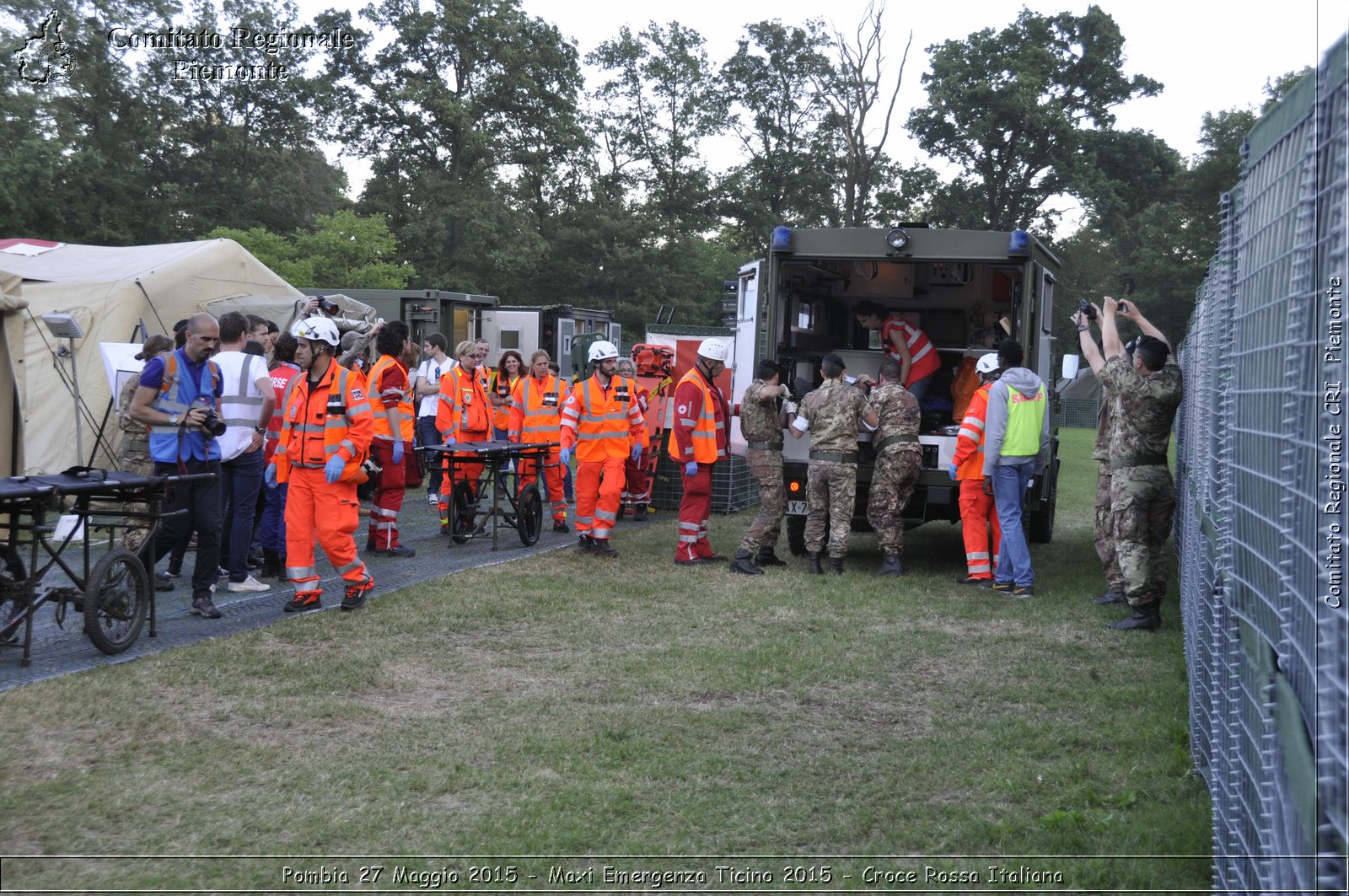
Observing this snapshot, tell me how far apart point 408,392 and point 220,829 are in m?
7.43

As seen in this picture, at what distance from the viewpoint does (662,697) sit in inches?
263

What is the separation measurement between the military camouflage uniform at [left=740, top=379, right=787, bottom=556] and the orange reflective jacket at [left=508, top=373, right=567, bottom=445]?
3206 mm

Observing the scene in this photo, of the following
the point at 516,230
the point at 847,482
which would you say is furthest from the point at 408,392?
the point at 516,230

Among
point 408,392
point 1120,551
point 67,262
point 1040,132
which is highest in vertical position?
point 1040,132

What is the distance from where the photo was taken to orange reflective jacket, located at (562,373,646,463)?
37.1 ft

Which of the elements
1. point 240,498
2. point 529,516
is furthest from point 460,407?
point 240,498

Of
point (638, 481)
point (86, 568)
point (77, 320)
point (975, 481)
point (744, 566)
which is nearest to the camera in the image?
point (86, 568)

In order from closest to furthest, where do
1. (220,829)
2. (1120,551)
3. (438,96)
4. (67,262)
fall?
(220,829)
(1120,551)
(67,262)
(438,96)

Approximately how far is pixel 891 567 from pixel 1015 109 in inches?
1401

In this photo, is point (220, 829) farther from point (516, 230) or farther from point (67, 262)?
point (516, 230)

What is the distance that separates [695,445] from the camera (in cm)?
1127

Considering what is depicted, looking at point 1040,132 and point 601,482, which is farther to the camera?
point 1040,132

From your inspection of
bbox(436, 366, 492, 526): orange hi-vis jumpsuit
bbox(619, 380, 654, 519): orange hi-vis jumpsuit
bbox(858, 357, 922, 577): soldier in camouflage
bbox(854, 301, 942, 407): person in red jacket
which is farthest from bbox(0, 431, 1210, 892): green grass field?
bbox(619, 380, 654, 519): orange hi-vis jumpsuit

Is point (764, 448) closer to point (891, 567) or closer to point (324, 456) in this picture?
point (891, 567)
